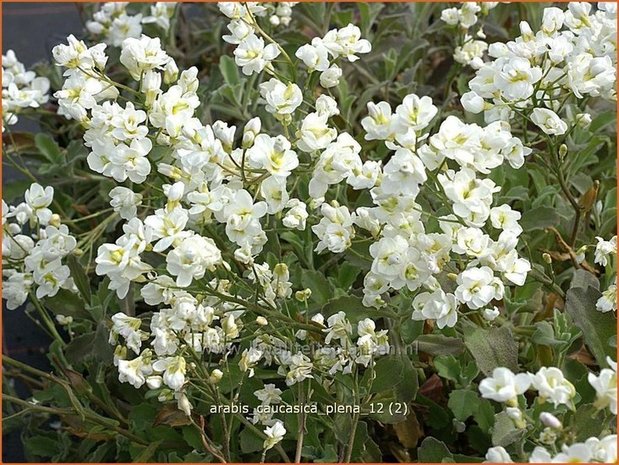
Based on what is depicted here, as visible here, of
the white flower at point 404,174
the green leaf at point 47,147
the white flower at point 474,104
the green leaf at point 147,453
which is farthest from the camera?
the green leaf at point 47,147

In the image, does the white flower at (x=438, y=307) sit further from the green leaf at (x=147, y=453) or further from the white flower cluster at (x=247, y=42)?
the green leaf at (x=147, y=453)

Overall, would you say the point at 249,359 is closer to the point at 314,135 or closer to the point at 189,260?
the point at 189,260

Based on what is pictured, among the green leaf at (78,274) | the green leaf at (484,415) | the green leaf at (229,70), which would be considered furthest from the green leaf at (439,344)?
the green leaf at (229,70)

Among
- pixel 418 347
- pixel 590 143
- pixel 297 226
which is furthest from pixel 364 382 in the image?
pixel 590 143

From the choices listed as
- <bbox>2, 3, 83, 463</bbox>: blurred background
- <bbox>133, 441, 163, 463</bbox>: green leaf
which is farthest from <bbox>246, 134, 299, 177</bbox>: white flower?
<bbox>2, 3, 83, 463</bbox>: blurred background

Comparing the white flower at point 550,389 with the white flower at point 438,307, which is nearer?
the white flower at point 550,389

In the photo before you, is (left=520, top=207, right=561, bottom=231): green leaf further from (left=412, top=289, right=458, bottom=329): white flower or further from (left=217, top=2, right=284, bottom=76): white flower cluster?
(left=217, top=2, right=284, bottom=76): white flower cluster

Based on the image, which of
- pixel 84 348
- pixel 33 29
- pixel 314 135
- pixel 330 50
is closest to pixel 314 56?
pixel 330 50
